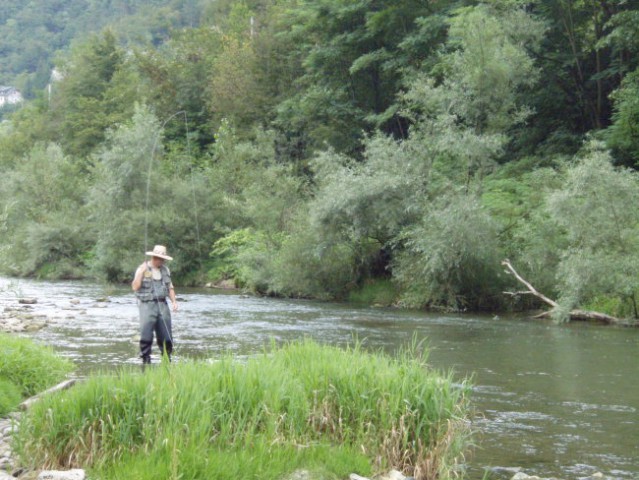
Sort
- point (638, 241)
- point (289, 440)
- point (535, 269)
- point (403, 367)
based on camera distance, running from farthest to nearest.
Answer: point (535, 269) < point (638, 241) < point (403, 367) < point (289, 440)

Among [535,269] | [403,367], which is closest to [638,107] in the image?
[535,269]

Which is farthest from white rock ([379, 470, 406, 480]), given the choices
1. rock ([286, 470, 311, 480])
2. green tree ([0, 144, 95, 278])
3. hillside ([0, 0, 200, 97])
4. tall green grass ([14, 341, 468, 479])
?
hillside ([0, 0, 200, 97])

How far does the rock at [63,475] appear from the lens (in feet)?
18.3

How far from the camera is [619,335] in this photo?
19344 millimetres

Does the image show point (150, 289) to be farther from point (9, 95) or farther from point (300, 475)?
point (9, 95)

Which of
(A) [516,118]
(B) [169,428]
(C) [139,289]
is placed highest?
(A) [516,118]

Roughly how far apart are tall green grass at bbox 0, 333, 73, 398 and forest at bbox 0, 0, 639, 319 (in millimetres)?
3717

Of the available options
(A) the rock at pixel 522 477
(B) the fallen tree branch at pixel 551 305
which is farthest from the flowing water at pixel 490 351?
(B) the fallen tree branch at pixel 551 305

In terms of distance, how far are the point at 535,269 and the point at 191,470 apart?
809 inches

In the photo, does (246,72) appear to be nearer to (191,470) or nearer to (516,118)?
(516,118)

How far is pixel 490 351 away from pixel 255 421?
10.6m

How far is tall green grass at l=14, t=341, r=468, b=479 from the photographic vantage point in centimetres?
591

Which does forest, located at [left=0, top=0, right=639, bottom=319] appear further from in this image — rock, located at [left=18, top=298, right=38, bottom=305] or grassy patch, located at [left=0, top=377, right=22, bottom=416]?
grassy patch, located at [left=0, top=377, right=22, bottom=416]

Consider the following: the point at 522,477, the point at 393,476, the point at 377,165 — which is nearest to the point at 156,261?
the point at 393,476
